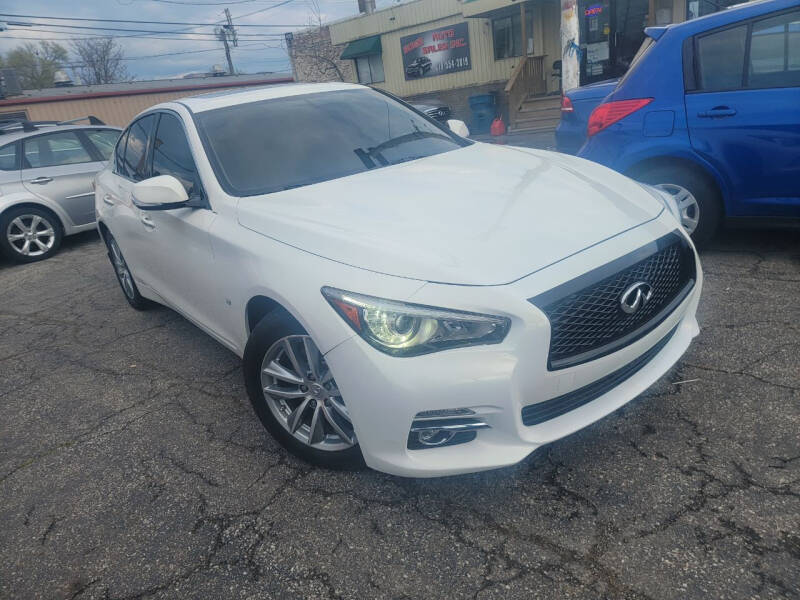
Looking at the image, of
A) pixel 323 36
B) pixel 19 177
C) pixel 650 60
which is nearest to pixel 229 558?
pixel 650 60

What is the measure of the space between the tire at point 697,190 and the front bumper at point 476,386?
7.95ft

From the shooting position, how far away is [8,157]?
7.34m

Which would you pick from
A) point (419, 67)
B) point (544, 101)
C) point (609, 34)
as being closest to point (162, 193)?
point (544, 101)

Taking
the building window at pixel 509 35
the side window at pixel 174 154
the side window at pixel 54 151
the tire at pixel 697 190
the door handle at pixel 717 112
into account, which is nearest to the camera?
the side window at pixel 174 154

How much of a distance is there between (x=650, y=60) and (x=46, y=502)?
182 inches

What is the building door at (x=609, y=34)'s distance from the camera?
587 inches

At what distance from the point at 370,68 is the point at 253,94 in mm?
22438

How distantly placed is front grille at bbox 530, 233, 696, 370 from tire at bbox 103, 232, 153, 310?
12.5 feet

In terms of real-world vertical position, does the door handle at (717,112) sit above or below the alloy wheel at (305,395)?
above

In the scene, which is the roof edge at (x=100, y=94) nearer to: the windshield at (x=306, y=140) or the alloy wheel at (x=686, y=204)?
the windshield at (x=306, y=140)

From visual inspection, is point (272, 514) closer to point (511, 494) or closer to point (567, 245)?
point (511, 494)

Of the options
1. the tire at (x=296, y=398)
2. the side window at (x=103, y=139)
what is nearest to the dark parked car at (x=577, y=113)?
the tire at (x=296, y=398)

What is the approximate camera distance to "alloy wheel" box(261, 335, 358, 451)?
93.0 inches

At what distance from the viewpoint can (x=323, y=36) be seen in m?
25.8
